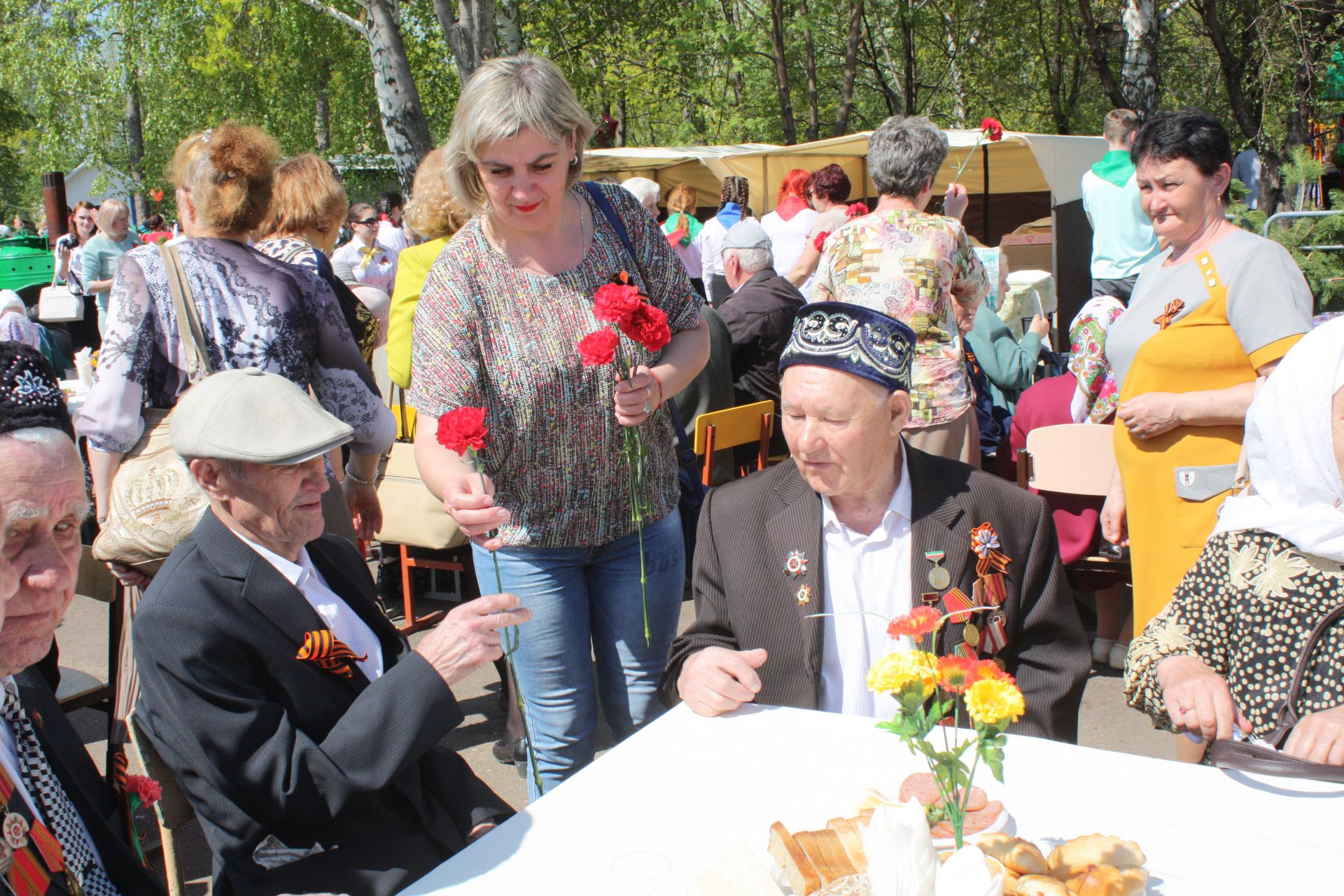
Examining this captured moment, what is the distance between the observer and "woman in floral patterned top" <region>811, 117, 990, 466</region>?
3803 mm

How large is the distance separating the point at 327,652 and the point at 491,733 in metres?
2.27

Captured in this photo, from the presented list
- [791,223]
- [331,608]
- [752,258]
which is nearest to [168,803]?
[331,608]

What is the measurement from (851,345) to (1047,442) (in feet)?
8.09

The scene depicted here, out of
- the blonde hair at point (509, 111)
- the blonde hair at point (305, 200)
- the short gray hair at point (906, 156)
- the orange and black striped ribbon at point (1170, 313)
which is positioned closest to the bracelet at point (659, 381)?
the blonde hair at point (509, 111)

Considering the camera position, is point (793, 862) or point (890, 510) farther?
point (890, 510)

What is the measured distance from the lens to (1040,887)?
142 centimetres

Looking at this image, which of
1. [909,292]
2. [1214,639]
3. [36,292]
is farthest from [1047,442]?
[36,292]

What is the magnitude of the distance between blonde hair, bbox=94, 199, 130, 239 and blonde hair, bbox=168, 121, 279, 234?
321 inches

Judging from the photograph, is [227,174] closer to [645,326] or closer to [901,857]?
[645,326]

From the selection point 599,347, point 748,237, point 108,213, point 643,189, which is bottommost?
point 599,347

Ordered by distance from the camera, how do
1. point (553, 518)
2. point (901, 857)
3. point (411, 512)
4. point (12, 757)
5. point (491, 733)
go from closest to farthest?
point (901, 857) < point (12, 757) < point (553, 518) < point (491, 733) < point (411, 512)

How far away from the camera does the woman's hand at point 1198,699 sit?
1.93 meters

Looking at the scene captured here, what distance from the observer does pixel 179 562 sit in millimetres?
2018

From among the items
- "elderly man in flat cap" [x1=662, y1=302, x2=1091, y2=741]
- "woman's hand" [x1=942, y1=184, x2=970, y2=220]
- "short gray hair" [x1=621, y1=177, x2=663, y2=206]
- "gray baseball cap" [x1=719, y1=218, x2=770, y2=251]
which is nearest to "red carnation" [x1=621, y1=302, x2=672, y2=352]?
"elderly man in flat cap" [x1=662, y1=302, x2=1091, y2=741]
